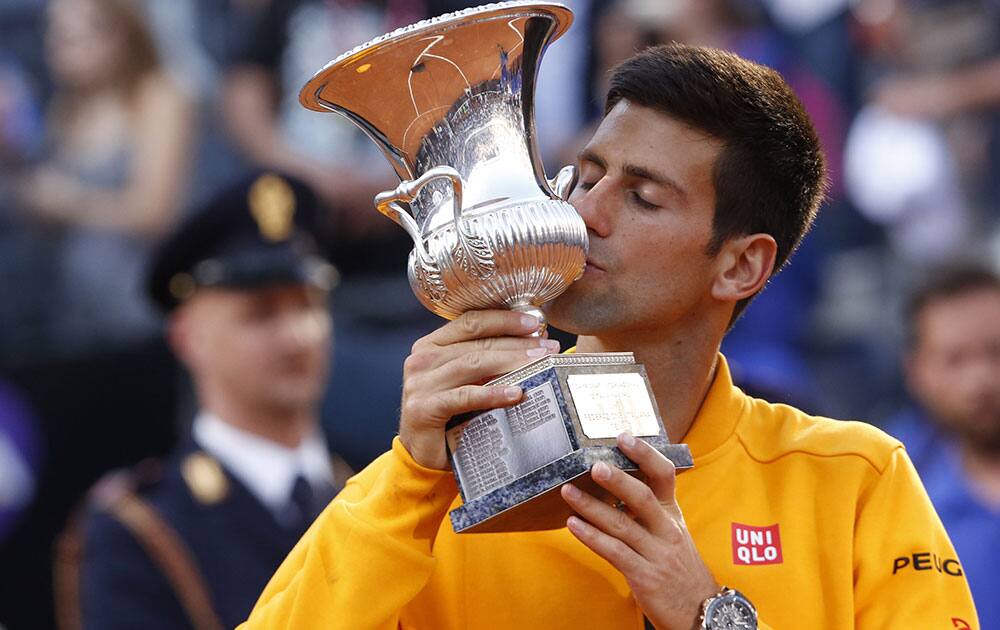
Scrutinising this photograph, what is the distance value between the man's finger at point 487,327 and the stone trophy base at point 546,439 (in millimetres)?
78

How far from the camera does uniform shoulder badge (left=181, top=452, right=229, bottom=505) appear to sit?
17.3 feet

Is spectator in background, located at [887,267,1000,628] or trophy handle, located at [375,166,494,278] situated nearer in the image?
trophy handle, located at [375,166,494,278]

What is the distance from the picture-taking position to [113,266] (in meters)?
7.77

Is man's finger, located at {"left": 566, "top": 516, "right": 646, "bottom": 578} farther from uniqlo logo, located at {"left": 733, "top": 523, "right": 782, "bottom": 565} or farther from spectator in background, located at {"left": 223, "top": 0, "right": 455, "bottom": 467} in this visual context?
spectator in background, located at {"left": 223, "top": 0, "right": 455, "bottom": 467}

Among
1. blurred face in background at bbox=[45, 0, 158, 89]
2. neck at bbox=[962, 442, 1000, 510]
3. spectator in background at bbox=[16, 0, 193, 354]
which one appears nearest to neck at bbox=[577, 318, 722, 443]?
neck at bbox=[962, 442, 1000, 510]

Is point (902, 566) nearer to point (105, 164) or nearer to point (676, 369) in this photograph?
point (676, 369)

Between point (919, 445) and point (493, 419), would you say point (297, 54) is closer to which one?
point (919, 445)

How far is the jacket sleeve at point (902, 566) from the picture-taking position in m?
3.08

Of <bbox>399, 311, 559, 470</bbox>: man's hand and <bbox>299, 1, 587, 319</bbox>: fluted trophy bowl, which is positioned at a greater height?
<bbox>299, 1, 587, 319</bbox>: fluted trophy bowl

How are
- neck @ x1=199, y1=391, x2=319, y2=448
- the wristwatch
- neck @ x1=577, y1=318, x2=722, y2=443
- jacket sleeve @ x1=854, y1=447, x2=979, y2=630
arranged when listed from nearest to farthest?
the wristwatch < jacket sleeve @ x1=854, y1=447, x2=979, y2=630 < neck @ x1=577, y1=318, x2=722, y2=443 < neck @ x1=199, y1=391, x2=319, y2=448

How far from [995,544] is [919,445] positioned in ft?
3.31

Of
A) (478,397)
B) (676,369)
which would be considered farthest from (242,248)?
(478,397)

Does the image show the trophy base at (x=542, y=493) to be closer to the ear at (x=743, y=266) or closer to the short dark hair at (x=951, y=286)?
the ear at (x=743, y=266)

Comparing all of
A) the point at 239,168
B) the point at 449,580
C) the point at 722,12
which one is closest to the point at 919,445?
the point at 722,12
